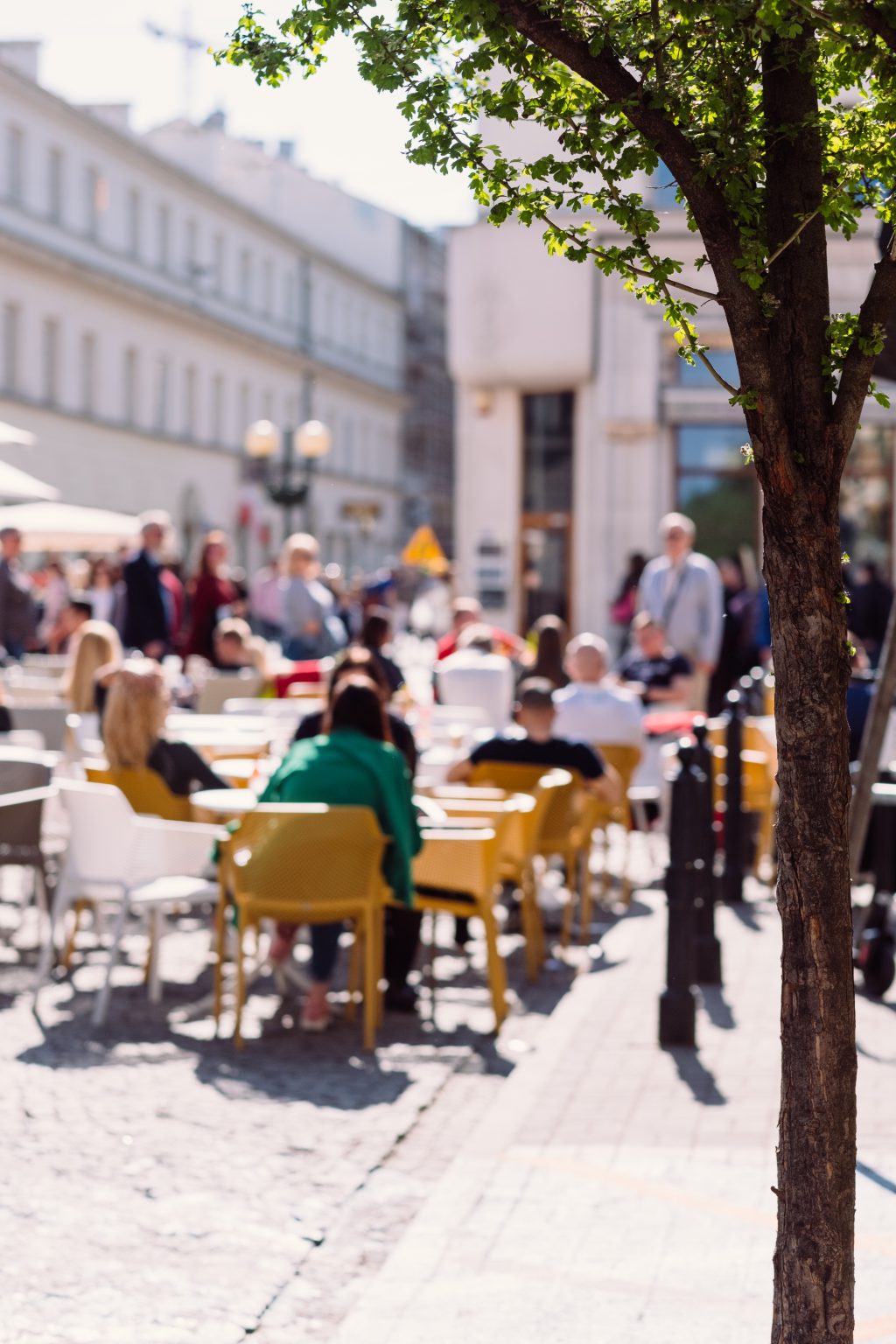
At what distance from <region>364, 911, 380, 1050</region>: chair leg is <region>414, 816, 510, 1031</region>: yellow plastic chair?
457 millimetres

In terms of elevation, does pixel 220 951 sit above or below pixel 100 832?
below

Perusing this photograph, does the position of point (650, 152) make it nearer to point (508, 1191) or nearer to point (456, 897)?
point (508, 1191)

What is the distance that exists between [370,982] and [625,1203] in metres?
2.47

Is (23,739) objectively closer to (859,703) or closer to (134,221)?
(859,703)

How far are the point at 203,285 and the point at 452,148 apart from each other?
202ft

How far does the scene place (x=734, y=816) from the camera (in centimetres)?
1209

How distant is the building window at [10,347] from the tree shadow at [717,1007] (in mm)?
42795

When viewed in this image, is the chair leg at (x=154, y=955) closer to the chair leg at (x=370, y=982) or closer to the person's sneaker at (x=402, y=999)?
the person's sneaker at (x=402, y=999)

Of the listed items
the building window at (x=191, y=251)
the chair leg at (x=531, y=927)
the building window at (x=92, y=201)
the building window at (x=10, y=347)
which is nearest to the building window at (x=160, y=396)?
the building window at (x=191, y=251)

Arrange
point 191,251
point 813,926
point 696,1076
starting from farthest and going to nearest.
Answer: point 191,251 < point 696,1076 < point 813,926

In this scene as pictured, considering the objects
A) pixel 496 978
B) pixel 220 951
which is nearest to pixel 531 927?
pixel 496 978

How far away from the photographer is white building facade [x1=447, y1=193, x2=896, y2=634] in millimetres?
27438

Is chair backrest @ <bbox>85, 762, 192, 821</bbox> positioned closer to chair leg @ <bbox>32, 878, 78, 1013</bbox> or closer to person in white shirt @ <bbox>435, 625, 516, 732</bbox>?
chair leg @ <bbox>32, 878, 78, 1013</bbox>

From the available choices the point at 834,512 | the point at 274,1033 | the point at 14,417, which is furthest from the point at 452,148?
the point at 14,417
